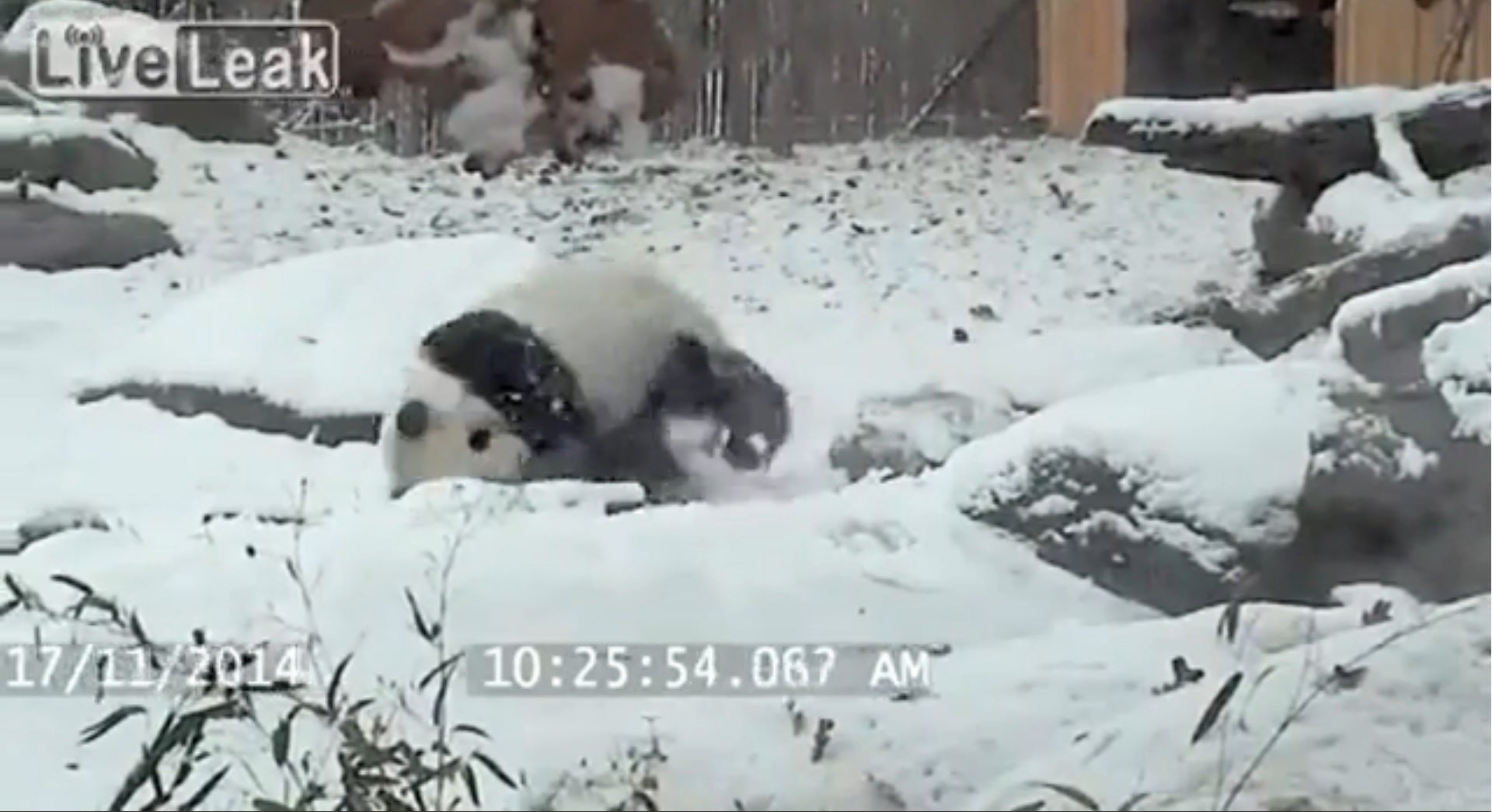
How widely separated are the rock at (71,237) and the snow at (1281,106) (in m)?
0.57

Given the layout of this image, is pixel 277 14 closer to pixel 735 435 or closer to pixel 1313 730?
pixel 735 435

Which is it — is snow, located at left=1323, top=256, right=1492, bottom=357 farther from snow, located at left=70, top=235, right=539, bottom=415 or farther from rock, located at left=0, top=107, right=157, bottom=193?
rock, located at left=0, top=107, right=157, bottom=193

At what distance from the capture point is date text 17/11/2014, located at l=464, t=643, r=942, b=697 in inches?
46.7

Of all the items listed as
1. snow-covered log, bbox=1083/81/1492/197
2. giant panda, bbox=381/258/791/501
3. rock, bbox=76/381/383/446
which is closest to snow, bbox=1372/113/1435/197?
snow-covered log, bbox=1083/81/1492/197

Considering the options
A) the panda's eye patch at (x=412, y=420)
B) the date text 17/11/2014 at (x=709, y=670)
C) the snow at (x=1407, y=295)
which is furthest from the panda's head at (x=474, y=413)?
the snow at (x=1407, y=295)

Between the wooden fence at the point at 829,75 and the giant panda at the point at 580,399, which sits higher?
the wooden fence at the point at 829,75

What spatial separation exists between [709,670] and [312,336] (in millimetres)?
309

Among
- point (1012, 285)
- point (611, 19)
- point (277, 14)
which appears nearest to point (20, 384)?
point (277, 14)

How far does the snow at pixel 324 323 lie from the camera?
1.20m

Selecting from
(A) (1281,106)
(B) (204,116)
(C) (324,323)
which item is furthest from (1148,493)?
(B) (204,116)

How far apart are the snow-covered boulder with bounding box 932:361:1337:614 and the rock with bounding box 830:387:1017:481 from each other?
1 cm

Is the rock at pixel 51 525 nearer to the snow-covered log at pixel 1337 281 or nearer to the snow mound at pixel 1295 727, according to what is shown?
the snow mound at pixel 1295 727

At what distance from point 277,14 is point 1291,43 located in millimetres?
609

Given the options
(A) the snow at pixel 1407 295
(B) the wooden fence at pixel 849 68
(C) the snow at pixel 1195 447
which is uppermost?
(B) the wooden fence at pixel 849 68
